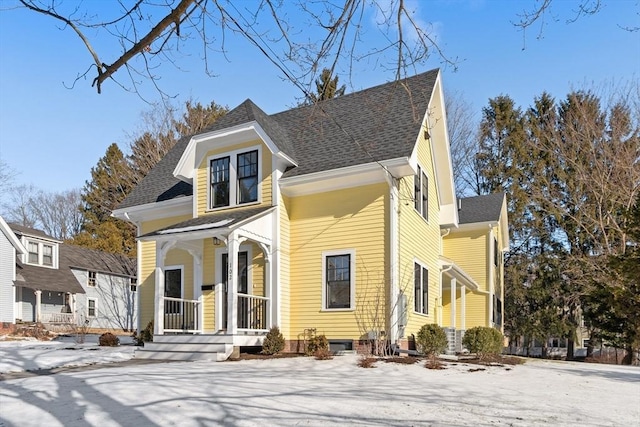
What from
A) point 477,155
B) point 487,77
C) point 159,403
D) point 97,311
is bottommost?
point 97,311

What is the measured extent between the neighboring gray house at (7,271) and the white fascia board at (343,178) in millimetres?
19894

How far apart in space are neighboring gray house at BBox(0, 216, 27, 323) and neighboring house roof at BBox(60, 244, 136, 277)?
4.33 meters

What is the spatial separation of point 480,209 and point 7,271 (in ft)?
77.0

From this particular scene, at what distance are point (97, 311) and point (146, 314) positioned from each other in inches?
762

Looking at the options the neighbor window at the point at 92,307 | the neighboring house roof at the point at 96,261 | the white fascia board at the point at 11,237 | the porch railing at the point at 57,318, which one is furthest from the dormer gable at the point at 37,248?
the neighbor window at the point at 92,307

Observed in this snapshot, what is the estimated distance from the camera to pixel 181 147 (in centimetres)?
2002

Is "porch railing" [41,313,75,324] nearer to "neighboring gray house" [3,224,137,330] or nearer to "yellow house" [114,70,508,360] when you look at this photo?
"neighboring gray house" [3,224,137,330]

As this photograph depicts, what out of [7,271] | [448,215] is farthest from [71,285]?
[448,215]

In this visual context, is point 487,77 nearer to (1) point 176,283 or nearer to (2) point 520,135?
(1) point 176,283

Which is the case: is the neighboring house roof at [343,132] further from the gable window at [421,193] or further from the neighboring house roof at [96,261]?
the neighboring house roof at [96,261]

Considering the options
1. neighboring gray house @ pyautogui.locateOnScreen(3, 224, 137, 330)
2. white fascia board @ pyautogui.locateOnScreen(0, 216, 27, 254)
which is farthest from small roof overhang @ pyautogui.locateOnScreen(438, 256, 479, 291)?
white fascia board @ pyautogui.locateOnScreen(0, 216, 27, 254)

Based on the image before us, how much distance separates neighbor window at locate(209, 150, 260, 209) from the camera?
49.5 feet

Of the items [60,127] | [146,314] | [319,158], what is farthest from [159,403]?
[146,314]

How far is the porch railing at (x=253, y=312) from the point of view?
14.1m
